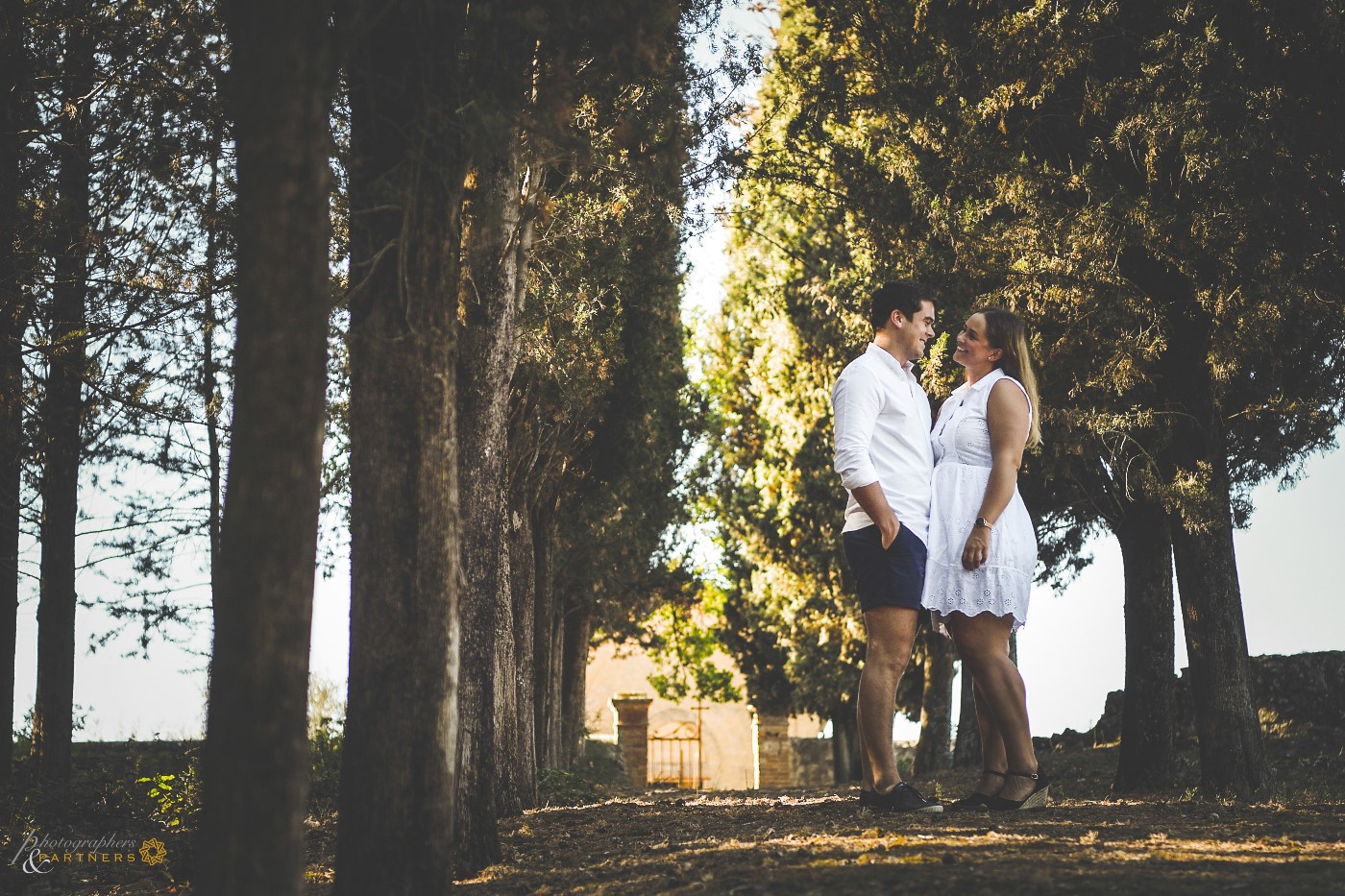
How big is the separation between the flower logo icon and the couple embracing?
469cm

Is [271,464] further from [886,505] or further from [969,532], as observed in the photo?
[969,532]

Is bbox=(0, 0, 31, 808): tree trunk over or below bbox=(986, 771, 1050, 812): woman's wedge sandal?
over

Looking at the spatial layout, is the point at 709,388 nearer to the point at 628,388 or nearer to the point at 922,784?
the point at 628,388

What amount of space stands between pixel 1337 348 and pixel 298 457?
1131cm

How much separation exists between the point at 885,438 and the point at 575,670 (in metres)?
15.5

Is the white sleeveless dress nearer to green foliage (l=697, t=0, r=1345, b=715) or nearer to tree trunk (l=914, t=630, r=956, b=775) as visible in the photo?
green foliage (l=697, t=0, r=1345, b=715)

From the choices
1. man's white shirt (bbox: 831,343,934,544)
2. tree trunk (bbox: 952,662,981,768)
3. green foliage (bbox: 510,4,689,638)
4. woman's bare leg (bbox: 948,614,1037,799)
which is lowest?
tree trunk (bbox: 952,662,981,768)

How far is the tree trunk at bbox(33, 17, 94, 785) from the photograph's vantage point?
9047 millimetres

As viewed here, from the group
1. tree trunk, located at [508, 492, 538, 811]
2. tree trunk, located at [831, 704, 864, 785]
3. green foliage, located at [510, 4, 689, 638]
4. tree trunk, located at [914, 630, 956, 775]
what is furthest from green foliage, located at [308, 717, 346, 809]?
tree trunk, located at [831, 704, 864, 785]

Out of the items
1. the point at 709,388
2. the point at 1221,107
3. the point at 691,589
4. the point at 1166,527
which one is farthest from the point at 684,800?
the point at 709,388

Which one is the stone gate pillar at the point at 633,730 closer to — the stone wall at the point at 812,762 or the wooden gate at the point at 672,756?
the stone wall at the point at 812,762

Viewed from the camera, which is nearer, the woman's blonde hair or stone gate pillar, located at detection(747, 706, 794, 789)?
the woman's blonde hair

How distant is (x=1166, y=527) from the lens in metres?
11.1

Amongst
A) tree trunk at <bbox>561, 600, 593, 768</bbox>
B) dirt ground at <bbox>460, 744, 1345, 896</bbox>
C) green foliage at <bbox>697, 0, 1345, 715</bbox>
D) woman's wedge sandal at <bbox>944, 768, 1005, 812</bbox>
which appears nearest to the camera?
dirt ground at <bbox>460, 744, 1345, 896</bbox>
